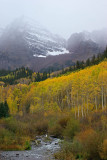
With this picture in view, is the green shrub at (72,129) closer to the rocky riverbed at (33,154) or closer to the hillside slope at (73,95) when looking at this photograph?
the rocky riverbed at (33,154)

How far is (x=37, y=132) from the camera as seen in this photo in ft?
108

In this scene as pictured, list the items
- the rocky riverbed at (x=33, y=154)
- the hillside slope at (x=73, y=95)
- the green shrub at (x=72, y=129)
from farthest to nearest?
1. the hillside slope at (x=73, y=95)
2. the green shrub at (x=72, y=129)
3. the rocky riverbed at (x=33, y=154)

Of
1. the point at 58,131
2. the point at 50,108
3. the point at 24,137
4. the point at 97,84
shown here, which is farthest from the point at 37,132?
the point at 50,108

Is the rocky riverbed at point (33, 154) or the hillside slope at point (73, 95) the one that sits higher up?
the hillside slope at point (73, 95)

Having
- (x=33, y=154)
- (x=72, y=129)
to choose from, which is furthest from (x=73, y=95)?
(x=33, y=154)

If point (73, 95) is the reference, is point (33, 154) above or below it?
below

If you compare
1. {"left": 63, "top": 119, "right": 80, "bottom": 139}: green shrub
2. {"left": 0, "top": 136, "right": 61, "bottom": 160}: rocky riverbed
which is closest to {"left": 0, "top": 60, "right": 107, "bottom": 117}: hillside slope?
{"left": 63, "top": 119, "right": 80, "bottom": 139}: green shrub

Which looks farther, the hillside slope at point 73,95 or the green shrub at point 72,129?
the hillside slope at point 73,95

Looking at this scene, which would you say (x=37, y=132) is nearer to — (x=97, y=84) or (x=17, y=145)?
(x=17, y=145)

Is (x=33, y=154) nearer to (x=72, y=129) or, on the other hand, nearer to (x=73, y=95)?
(x=72, y=129)

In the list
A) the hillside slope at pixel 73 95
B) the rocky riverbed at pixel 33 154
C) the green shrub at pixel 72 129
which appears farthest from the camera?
the hillside slope at pixel 73 95

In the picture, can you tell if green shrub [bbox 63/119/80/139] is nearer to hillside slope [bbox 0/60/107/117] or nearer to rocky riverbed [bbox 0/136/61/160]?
rocky riverbed [bbox 0/136/61/160]

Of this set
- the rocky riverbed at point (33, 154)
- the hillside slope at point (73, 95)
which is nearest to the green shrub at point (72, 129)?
the rocky riverbed at point (33, 154)

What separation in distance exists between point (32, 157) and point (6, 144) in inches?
196
